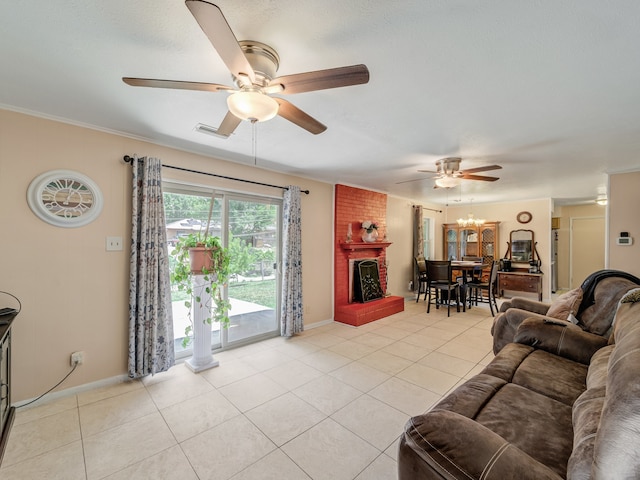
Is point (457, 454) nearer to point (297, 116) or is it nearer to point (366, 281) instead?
point (297, 116)

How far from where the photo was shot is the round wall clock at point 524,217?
6.47 m

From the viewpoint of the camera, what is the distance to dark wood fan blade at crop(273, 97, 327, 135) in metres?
1.60

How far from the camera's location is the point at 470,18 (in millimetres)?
1264

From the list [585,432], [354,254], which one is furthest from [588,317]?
[354,254]

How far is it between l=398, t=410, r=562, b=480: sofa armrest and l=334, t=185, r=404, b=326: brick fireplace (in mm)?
3365

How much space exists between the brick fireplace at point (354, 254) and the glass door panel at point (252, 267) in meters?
1.11

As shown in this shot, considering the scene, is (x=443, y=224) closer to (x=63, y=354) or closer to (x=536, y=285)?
(x=536, y=285)

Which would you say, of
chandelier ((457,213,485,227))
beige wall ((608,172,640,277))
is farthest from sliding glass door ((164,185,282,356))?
beige wall ((608,172,640,277))

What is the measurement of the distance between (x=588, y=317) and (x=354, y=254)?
3.15 m

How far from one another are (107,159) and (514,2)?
3139 millimetres

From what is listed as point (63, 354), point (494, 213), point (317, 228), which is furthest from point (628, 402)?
point (494, 213)

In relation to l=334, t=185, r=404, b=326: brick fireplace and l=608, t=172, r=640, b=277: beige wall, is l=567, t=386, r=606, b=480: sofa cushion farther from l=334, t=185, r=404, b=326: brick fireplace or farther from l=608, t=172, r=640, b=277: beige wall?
l=608, t=172, r=640, b=277: beige wall

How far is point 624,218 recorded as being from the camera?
376 cm

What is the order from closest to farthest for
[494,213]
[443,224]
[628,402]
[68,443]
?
[628,402]
[68,443]
[494,213]
[443,224]
